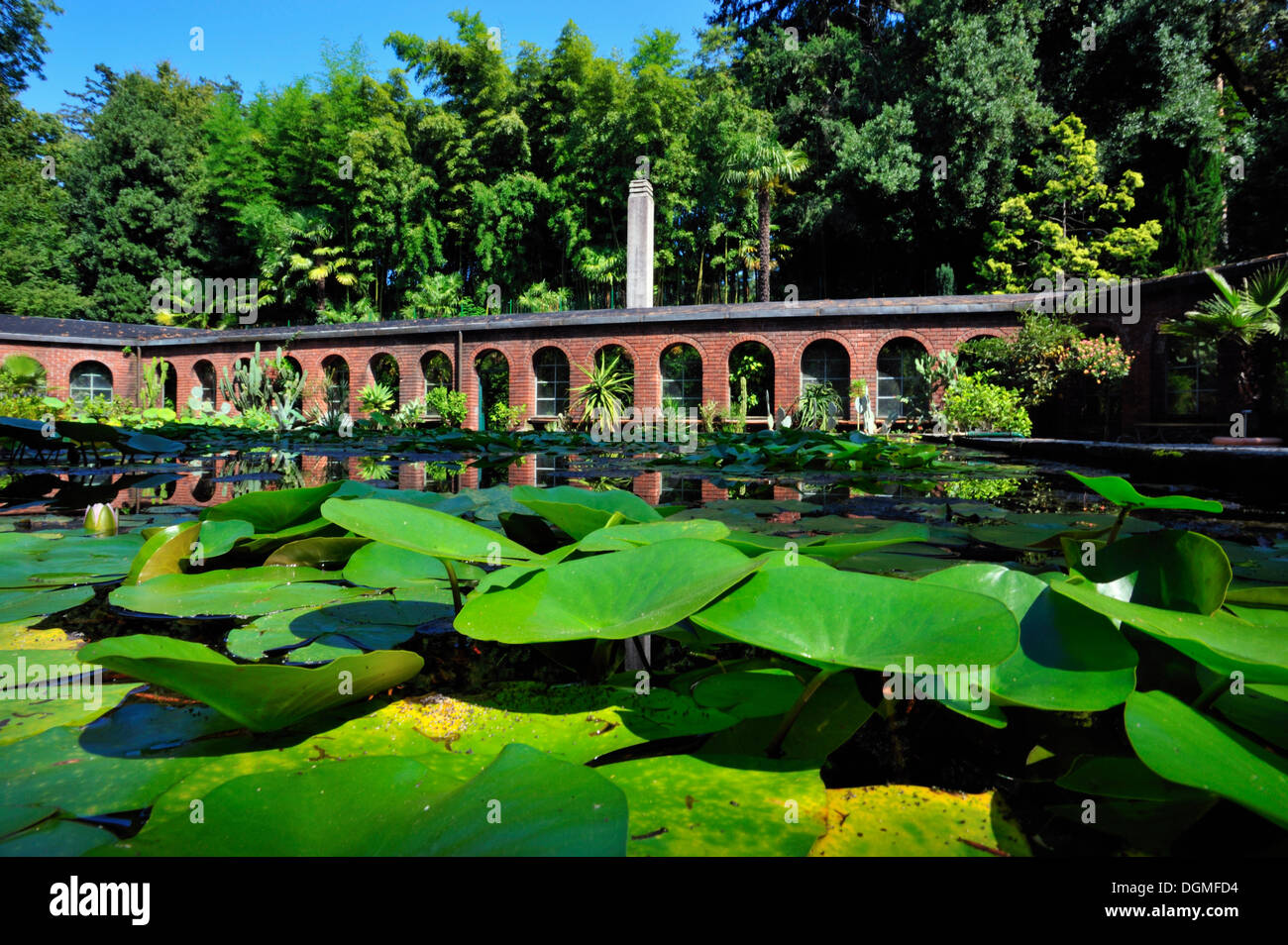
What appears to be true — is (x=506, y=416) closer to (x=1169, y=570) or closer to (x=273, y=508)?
(x=273, y=508)

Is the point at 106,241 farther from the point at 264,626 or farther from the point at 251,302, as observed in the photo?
the point at 264,626

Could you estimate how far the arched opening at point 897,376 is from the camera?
12750 millimetres

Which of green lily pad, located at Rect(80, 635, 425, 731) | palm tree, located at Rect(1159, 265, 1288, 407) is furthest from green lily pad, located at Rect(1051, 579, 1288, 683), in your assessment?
palm tree, located at Rect(1159, 265, 1288, 407)

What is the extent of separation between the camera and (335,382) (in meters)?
16.7

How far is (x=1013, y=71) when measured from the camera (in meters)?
15.8

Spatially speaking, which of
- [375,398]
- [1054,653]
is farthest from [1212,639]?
[375,398]

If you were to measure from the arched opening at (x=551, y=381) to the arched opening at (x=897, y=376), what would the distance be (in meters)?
6.60

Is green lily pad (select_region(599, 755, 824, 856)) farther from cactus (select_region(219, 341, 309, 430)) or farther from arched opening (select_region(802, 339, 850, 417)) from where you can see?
arched opening (select_region(802, 339, 850, 417))

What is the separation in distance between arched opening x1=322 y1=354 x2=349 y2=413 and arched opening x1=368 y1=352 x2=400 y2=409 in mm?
673

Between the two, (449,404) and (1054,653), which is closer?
(1054,653)

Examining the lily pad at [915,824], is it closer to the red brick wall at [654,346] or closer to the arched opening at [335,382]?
the red brick wall at [654,346]

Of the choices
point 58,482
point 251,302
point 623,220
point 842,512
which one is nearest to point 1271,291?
point 842,512

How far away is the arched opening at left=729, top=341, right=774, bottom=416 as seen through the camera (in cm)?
1489

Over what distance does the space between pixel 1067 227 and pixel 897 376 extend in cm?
800
